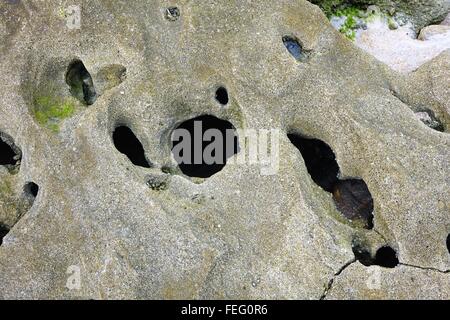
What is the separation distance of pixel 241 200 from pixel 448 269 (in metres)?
2.40

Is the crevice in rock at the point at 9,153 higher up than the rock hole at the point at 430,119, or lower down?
lower down

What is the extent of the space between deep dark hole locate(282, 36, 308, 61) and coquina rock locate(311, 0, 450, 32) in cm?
219

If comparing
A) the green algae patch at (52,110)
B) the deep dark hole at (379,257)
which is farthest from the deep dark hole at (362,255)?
the green algae patch at (52,110)

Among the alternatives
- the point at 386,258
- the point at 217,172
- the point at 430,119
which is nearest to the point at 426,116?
the point at 430,119

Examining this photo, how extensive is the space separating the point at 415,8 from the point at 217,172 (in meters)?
4.85

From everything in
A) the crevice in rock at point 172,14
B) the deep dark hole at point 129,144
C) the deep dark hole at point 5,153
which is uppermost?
the crevice in rock at point 172,14

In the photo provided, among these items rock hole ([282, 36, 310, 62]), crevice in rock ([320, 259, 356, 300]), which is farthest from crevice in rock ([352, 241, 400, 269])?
rock hole ([282, 36, 310, 62])

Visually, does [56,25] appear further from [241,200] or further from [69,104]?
[241,200]

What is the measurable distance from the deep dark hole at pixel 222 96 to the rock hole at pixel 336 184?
3.18 ft

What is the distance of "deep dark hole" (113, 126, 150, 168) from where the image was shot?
7.45 meters

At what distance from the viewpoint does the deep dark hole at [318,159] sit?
7620 mm

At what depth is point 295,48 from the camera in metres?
7.50

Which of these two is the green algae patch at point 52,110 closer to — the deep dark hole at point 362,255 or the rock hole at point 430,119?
the deep dark hole at point 362,255

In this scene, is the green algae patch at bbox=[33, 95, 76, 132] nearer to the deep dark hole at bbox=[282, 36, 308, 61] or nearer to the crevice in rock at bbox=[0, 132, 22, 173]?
the crevice in rock at bbox=[0, 132, 22, 173]
